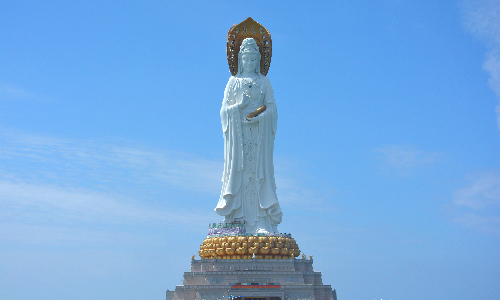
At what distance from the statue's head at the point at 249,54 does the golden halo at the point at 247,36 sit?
37 cm

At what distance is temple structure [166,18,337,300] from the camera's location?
20328 mm

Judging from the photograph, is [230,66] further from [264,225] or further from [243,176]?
[264,225]

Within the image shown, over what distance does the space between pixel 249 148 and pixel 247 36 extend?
463 centimetres

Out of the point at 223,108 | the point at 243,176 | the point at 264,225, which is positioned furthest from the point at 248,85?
the point at 264,225

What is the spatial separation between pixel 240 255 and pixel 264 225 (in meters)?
2.19

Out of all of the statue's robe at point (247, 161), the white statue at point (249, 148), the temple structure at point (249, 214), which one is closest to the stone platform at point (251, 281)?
the temple structure at point (249, 214)

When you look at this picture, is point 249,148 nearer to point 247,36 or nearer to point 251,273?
point 247,36

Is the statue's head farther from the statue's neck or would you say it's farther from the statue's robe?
the statue's robe

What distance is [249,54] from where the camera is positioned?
24625 millimetres

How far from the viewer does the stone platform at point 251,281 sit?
1983cm

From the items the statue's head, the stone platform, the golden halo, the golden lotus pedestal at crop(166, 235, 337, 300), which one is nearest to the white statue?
the statue's head

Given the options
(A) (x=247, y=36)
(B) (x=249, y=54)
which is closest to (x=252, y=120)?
(B) (x=249, y=54)

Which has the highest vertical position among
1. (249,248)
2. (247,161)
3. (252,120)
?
(252,120)

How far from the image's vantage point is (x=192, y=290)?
20.4 meters
